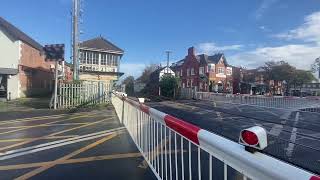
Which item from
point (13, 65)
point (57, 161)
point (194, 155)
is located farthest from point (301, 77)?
point (194, 155)

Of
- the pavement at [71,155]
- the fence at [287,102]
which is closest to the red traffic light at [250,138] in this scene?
the pavement at [71,155]

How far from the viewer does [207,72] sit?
253ft

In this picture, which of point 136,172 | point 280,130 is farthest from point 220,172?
point 280,130

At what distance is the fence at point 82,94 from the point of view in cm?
2433

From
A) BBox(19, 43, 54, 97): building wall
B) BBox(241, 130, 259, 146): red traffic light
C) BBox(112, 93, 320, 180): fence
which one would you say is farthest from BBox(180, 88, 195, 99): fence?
BBox(241, 130, 259, 146): red traffic light

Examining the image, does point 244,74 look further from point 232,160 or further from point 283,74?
point 232,160

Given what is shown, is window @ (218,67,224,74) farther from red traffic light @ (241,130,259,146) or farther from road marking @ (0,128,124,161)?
red traffic light @ (241,130,259,146)

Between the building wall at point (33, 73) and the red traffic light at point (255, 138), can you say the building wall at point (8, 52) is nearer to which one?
the building wall at point (33, 73)

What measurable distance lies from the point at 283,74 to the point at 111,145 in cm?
8247

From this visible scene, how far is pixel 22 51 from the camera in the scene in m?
37.8

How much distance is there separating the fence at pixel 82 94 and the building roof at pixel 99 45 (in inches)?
938

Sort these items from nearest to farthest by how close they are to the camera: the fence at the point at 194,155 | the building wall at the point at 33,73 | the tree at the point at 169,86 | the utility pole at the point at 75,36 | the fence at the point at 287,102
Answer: the fence at the point at 194,155 → the fence at the point at 287,102 → the utility pole at the point at 75,36 → the building wall at the point at 33,73 → the tree at the point at 169,86

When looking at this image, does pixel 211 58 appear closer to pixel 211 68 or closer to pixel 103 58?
pixel 211 68

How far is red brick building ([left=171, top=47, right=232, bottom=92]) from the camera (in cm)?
7800
